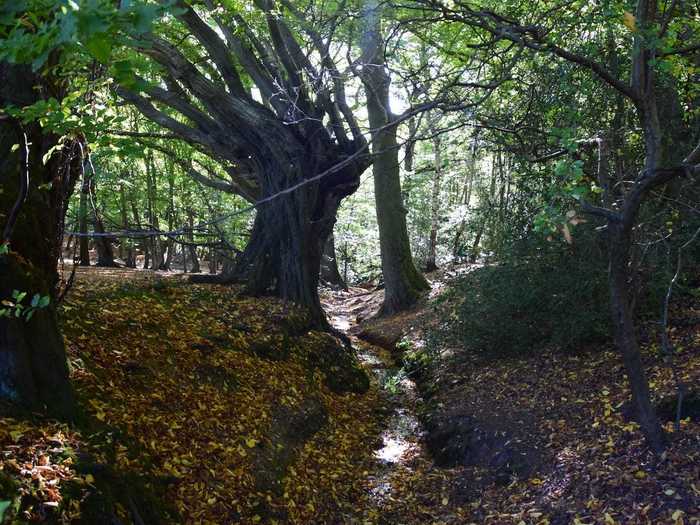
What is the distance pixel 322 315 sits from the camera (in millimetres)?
10031

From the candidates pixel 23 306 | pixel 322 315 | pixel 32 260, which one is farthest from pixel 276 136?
pixel 23 306

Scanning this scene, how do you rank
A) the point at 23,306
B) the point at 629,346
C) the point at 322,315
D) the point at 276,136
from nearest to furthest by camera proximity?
the point at 23,306 → the point at 629,346 → the point at 276,136 → the point at 322,315

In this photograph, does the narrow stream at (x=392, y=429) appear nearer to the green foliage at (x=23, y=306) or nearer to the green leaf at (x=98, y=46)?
the green foliage at (x=23, y=306)

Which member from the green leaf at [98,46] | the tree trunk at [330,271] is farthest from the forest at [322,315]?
the tree trunk at [330,271]

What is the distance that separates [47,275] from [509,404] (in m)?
4.94

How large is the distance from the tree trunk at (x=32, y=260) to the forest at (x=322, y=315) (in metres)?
0.02

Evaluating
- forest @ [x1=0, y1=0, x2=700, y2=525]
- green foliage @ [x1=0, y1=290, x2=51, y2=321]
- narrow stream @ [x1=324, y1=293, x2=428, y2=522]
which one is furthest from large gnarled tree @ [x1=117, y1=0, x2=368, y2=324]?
green foliage @ [x1=0, y1=290, x2=51, y2=321]

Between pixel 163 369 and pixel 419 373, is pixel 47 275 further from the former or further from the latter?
pixel 419 373

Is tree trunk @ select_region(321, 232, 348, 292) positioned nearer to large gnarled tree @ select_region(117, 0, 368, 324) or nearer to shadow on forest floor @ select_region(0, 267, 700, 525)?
large gnarled tree @ select_region(117, 0, 368, 324)

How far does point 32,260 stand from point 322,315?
626cm

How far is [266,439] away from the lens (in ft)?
19.6

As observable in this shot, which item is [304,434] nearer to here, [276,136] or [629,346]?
[629,346]

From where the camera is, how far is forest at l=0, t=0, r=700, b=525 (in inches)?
148

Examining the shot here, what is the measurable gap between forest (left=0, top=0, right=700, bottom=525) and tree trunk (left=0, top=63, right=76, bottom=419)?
0.02m
